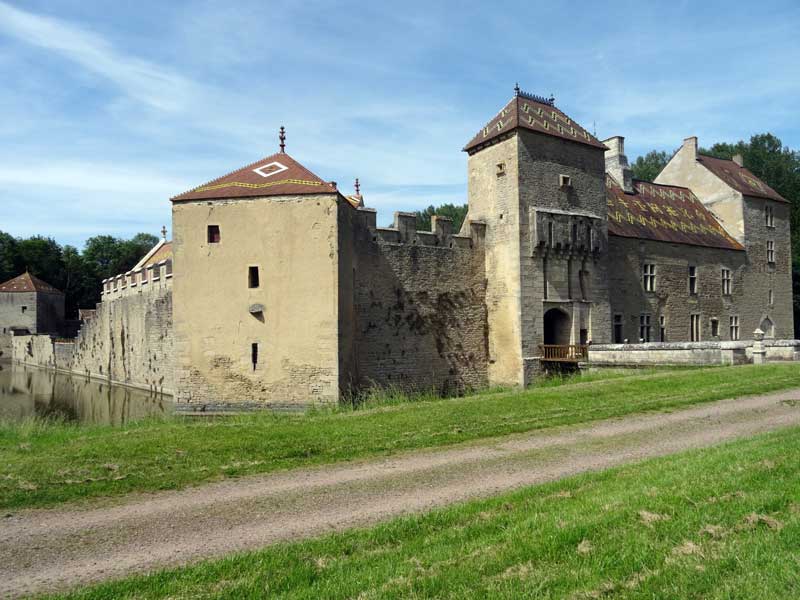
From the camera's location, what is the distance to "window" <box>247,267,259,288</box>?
18.6 metres

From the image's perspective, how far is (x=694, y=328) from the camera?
2919 centimetres

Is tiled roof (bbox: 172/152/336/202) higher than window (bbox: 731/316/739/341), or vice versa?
tiled roof (bbox: 172/152/336/202)

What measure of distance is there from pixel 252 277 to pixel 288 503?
13.0 meters

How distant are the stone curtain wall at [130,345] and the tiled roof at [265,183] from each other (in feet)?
21.8

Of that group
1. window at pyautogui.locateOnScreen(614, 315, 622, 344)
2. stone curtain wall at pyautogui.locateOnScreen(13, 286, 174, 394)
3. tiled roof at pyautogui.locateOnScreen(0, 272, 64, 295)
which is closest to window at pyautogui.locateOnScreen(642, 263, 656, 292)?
window at pyautogui.locateOnScreen(614, 315, 622, 344)

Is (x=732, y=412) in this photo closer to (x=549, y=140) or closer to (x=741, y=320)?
(x=549, y=140)

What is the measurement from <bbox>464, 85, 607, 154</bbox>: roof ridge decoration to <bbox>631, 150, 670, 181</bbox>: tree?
112ft

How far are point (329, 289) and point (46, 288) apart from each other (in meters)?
52.5

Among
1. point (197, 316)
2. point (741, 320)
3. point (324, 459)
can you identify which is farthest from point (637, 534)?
point (741, 320)

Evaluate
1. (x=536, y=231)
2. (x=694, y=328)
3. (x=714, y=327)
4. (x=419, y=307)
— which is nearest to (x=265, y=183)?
(x=419, y=307)

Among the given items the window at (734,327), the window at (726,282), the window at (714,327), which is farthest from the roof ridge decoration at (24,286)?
the window at (734,327)

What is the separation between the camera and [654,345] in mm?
20391

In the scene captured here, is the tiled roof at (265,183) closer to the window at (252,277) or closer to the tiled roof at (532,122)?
the window at (252,277)

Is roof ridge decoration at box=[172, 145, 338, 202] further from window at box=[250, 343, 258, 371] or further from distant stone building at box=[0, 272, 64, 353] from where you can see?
distant stone building at box=[0, 272, 64, 353]
